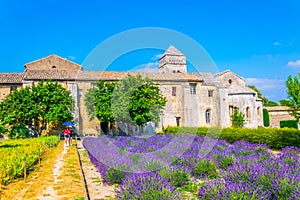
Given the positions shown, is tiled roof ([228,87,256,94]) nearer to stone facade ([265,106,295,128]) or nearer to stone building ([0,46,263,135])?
stone building ([0,46,263,135])

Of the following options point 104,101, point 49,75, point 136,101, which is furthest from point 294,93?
point 49,75

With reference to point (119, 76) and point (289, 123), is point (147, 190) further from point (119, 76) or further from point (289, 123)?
point (289, 123)

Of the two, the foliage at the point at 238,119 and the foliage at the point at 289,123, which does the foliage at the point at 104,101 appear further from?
the foliage at the point at 289,123

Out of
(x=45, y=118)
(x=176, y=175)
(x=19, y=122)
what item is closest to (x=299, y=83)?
(x=176, y=175)

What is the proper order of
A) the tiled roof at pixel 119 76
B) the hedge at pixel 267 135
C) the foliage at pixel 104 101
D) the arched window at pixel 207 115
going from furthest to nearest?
1. the arched window at pixel 207 115
2. the tiled roof at pixel 119 76
3. the foliage at pixel 104 101
4. the hedge at pixel 267 135

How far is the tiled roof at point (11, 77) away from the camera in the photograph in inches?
1177

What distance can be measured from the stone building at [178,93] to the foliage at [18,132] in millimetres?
5699

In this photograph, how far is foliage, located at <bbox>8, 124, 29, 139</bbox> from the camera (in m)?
25.2

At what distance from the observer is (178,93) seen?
34.0m

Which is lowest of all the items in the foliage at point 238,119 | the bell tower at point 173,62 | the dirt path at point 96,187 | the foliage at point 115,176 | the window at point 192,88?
the dirt path at point 96,187

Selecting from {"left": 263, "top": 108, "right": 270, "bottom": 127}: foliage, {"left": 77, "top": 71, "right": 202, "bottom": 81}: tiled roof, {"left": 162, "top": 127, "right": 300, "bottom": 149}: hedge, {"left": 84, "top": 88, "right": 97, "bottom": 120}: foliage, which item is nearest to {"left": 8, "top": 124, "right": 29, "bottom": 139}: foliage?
{"left": 84, "top": 88, "right": 97, "bottom": 120}: foliage

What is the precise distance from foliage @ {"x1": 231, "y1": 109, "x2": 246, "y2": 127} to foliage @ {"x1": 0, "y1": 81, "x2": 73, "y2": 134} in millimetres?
18450

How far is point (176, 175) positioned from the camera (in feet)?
21.3

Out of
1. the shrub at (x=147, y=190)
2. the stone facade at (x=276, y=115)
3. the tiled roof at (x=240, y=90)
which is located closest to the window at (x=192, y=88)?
the tiled roof at (x=240, y=90)
